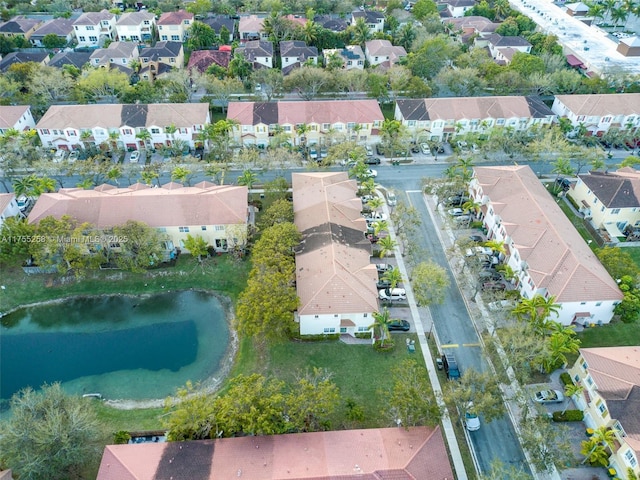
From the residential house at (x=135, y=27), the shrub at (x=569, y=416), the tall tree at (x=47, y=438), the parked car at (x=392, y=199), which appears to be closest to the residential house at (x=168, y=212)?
the parked car at (x=392, y=199)

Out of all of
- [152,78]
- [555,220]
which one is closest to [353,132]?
[555,220]

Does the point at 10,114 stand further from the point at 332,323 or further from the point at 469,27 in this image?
the point at 469,27

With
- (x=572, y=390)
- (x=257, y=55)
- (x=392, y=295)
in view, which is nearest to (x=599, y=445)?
(x=572, y=390)

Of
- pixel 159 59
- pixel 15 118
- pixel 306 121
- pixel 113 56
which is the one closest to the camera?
→ pixel 15 118

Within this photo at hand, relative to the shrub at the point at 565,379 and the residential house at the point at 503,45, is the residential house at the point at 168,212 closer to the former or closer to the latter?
the shrub at the point at 565,379

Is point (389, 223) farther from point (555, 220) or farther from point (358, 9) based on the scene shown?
point (358, 9)

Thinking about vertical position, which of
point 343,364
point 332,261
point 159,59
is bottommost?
point 343,364

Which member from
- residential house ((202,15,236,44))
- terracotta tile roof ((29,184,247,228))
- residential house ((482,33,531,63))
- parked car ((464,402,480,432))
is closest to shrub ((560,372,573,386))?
parked car ((464,402,480,432))

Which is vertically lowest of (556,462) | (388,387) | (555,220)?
(388,387)
